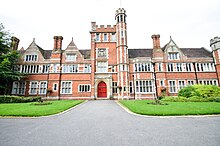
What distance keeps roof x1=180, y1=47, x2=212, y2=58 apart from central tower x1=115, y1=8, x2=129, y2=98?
1358 centimetres

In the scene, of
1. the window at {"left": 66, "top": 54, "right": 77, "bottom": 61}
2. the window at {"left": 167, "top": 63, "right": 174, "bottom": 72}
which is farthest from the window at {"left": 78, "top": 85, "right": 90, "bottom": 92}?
the window at {"left": 167, "top": 63, "right": 174, "bottom": 72}

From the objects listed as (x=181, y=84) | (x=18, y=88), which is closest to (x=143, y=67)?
(x=181, y=84)

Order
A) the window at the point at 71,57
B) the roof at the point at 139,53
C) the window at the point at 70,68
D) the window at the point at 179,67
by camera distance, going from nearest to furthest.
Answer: the window at the point at 70,68 < the window at the point at 179,67 < the window at the point at 71,57 < the roof at the point at 139,53

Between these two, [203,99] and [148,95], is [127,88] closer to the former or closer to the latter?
[148,95]

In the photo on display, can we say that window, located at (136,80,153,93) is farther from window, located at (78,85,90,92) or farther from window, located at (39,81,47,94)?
window, located at (39,81,47,94)

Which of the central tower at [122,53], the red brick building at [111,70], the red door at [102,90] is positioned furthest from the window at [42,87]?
the central tower at [122,53]

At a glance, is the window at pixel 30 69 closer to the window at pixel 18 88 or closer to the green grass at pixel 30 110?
the window at pixel 18 88

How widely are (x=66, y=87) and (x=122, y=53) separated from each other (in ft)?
40.2

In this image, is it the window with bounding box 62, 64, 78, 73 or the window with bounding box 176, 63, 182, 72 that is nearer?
the window with bounding box 62, 64, 78, 73

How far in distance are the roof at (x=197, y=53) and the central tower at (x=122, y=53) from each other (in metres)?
13.6

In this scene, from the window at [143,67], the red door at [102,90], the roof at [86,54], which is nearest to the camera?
the window at [143,67]

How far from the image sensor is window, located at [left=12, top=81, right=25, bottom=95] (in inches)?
971

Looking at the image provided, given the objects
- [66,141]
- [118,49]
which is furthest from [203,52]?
[66,141]

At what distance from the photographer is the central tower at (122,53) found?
2295cm
